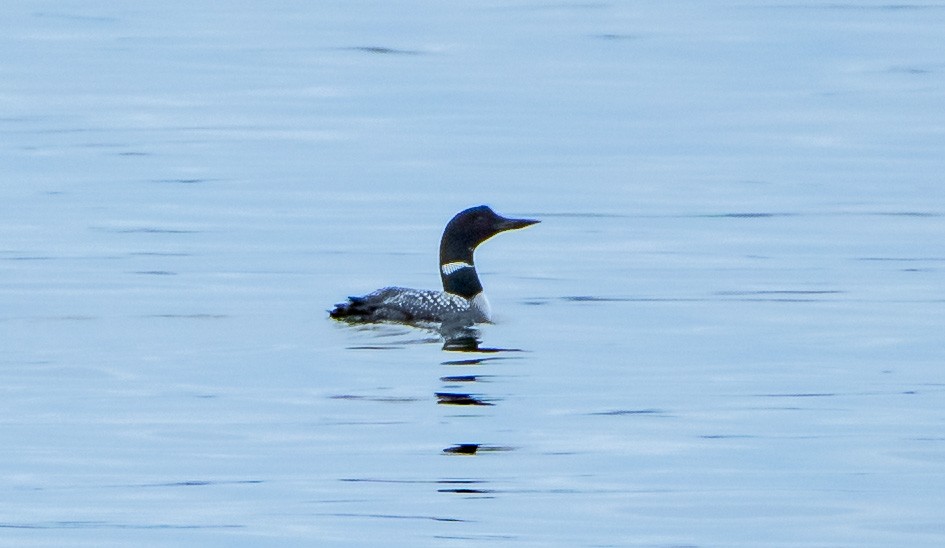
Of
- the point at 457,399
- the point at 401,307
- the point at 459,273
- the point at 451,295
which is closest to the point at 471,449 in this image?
the point at 457,399

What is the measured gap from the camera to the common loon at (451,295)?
1150cm

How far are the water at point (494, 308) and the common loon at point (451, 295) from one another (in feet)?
0.45

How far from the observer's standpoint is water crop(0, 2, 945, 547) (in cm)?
806

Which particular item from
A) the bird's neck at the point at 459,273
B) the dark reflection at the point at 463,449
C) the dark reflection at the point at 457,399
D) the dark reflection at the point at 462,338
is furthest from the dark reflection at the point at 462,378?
the bird's neck at the point at 459,273

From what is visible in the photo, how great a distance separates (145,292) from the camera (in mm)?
13062

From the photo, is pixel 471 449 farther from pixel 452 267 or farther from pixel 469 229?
pixel 469 229

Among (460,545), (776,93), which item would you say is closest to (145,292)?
(460,545)

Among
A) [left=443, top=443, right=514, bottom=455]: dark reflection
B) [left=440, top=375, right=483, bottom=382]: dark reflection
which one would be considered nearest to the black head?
[left=440, top=375, right=483, bottom=382]: dark reflection

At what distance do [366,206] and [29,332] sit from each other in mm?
6476

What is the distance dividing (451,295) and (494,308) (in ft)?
2.31

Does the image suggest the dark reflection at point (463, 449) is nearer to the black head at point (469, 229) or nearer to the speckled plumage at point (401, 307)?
the speckled plumage at point (401, 307)

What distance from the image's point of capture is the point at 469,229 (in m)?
12.6

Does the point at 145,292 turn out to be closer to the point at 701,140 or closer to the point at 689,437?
the point at 689,437

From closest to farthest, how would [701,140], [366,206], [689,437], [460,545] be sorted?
[460,545]
[689,437]
[366,206]
[701,140]
